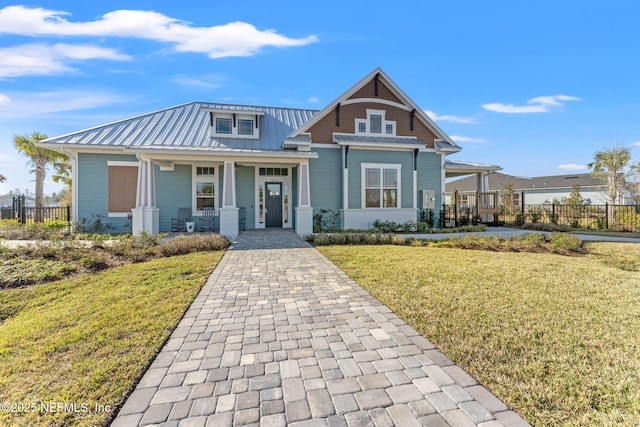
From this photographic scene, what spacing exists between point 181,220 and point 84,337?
1080 centimetres

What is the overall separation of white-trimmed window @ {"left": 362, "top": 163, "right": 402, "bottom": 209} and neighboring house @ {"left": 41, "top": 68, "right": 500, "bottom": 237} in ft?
0.16

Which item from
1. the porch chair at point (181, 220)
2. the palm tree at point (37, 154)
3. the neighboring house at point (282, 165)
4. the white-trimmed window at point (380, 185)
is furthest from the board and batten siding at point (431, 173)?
the palm tree at point (37, 154)

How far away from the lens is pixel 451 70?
15383mm

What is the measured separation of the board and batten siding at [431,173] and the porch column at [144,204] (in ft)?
41.3

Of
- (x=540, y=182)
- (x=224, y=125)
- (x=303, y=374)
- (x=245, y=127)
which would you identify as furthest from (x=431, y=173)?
(x=540, y=182)

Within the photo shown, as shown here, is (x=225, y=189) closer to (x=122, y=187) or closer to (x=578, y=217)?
(x=122, y=187)

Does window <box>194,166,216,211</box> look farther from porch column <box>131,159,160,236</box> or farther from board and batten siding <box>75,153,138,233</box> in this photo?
board and batten siding <box>75,153,138,233</box>

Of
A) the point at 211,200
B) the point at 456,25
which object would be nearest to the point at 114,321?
the point at 211,200

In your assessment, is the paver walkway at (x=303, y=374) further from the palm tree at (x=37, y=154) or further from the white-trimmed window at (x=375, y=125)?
the palm tree at (x=37, y=154)

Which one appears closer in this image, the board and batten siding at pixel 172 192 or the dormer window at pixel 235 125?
the board and batten siding at pixel 172 192

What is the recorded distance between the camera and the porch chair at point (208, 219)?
13.6 metres

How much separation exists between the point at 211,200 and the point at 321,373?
12676mm

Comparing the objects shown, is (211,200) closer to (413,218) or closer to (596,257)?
(413,218)

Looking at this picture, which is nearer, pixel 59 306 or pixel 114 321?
pixel 114 321
